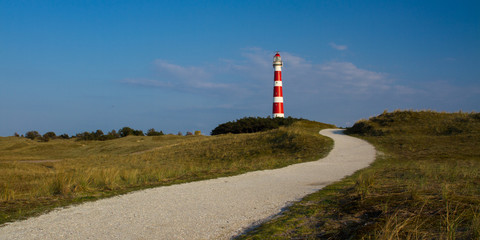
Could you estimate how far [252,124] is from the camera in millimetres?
41750

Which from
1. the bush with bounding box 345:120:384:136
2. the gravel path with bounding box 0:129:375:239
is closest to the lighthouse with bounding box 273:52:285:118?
the bush with bounding box 345:120:384:136

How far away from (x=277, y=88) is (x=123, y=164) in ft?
91.7

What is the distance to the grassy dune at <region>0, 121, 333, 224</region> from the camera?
8695mm

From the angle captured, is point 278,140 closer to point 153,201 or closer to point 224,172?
point 224,172

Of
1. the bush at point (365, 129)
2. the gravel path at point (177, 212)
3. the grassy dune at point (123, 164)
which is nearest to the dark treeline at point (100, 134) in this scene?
the grassy dune at point (123, 164)

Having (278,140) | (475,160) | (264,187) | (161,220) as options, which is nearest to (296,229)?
(161,220)

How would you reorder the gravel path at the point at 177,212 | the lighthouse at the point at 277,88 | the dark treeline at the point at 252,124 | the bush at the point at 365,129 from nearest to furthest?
the gravel path at the point at 177,212, the bush at the point at 365,129, the dark treeline at the point at 252,124, the lighthouse at the point at 277,88

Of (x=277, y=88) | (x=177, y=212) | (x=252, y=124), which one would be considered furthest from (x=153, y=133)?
(x=177, y=212)

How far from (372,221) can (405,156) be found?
14604mm

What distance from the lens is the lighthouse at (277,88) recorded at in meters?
44.6

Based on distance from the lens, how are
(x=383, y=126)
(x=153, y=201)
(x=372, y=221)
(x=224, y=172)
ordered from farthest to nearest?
(x=383, y=126)
(x=224, y=172)
(x=153, y=201)
(x=372, y=221)

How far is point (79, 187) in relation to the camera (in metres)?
9.26

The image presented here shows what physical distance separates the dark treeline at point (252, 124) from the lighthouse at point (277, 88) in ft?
7.13

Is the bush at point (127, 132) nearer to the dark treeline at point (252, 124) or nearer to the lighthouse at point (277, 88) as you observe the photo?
the dark treeline at point (252, 124)
